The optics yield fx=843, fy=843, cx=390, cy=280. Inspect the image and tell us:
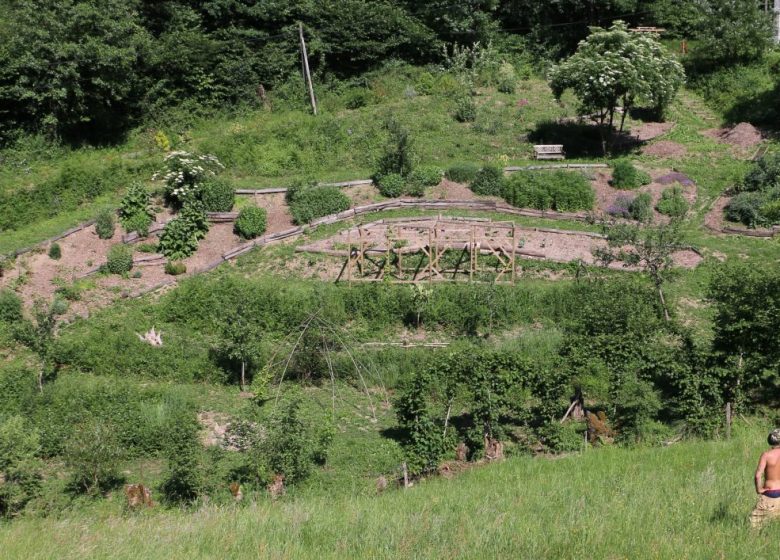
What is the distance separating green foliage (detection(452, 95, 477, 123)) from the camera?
3338 cm

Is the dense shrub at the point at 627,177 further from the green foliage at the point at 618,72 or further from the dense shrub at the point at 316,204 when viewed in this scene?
the dense shrub at the point at 316,204

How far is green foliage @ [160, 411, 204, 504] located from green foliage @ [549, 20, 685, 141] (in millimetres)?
20130

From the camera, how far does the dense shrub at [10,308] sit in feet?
69.8

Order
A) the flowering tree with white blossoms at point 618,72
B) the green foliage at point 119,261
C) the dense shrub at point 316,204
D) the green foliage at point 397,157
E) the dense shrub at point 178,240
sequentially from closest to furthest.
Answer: the green foliage at point 119,261, the dense shrub at point 178,240, the dense shrub at point 316,204, the green foliage at point 397,157, the flowering tree with white blossoms at point 618,72

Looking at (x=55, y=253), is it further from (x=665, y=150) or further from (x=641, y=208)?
(x=665, y=150)

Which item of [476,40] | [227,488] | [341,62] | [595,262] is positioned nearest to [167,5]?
[341,62]

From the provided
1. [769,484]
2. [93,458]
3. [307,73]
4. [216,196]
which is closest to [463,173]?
[216,196]

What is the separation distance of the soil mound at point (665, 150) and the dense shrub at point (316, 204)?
11.7 metres

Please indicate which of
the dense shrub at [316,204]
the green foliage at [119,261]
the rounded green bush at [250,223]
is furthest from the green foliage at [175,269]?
the dense shrub at [316,204]

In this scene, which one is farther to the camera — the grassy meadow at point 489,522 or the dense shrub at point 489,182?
the dense shrub at point 489,182

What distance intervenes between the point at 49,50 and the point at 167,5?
27.9ft

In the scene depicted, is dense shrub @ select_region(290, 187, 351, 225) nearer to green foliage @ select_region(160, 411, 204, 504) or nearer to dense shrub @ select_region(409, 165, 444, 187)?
dense shrub @ select_region(409, 165, 444, 187)

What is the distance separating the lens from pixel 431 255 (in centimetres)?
2316

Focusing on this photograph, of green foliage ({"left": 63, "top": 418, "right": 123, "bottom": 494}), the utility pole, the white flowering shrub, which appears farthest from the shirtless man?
the utility pole
